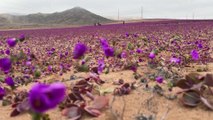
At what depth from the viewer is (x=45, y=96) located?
1421 millimetres

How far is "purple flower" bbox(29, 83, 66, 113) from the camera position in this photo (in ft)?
4.67

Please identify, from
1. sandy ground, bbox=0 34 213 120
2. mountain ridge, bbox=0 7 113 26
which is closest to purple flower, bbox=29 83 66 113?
sandy ground, bbox=0 34 213 120

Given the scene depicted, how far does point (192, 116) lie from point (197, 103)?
23 cm

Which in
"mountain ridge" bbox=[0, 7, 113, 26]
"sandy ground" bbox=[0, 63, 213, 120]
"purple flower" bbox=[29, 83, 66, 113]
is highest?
"purple flower" bbox=[29, 83, 66, 113]

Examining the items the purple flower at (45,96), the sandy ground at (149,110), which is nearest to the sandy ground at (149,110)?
the sandy ground at (149,110)

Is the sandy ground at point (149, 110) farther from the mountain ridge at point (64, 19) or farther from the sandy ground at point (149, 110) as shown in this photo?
the mountain ridge at point (64, 19)

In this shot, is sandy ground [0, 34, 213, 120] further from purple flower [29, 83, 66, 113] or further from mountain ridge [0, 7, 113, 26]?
mountain ridge [0, 7, 113, 26]

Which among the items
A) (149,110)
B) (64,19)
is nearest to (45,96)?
(149,110)

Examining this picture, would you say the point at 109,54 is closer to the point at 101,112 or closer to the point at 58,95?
the point at 101,112

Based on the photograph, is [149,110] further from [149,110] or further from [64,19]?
[64,19]

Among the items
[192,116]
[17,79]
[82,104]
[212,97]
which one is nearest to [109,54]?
[82,104]

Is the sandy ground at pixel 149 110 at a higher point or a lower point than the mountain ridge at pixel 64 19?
higher

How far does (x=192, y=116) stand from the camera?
Result: 10.7 ft

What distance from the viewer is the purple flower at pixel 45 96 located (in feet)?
4.67
